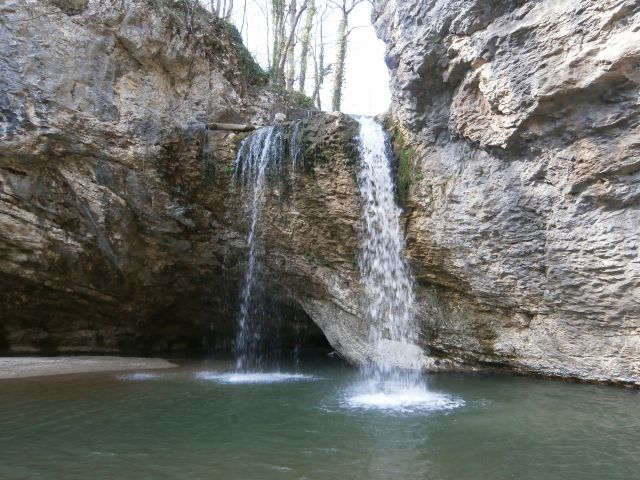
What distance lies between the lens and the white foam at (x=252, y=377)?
28.1 feet

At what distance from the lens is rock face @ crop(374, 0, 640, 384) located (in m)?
6.55

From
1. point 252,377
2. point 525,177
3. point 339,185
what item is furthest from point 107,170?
point 525,177

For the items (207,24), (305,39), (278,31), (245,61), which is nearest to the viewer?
(207,24)

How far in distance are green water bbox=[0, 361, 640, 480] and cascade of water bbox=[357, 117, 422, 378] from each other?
6.03 ft

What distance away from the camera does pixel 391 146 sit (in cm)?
924

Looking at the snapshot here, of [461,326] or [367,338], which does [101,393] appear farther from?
[461,326]

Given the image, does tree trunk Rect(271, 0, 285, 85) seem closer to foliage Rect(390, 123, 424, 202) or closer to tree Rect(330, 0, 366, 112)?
tree Rect(330, 0, 366, 112)

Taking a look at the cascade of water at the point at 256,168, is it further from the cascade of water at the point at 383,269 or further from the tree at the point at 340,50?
the tree at the point at 340,50

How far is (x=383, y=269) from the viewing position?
9.28 metres

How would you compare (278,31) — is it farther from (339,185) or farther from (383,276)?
(383,276)

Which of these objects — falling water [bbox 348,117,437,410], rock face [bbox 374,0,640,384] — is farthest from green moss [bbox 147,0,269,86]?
falling water [bbox 348,117,437,410]

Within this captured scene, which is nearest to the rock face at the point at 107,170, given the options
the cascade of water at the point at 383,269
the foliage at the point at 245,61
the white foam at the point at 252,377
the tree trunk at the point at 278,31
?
the foliage at the point at 245,61

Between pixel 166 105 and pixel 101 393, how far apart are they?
18.6ft

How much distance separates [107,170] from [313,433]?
22.2 feet
